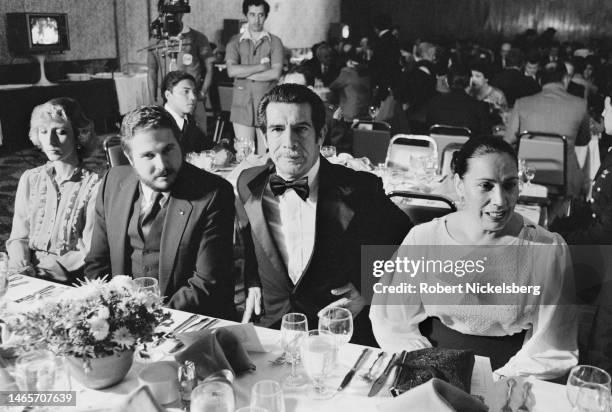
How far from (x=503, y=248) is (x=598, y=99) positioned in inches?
211

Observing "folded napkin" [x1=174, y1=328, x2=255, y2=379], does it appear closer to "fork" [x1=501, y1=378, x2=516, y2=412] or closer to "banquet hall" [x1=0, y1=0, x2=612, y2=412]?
"banquet hall" [x1=0, y1=0, x2=612, y2=412]

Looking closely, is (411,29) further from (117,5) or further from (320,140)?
(320,140)

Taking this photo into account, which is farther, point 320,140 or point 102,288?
point 320,140

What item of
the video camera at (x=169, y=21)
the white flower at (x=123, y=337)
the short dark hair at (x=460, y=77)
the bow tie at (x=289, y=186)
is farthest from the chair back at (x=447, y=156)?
the video camera at (x=169, y=21)

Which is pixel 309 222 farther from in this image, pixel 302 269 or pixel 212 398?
pixel 212 398

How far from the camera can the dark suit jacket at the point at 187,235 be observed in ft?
8.17

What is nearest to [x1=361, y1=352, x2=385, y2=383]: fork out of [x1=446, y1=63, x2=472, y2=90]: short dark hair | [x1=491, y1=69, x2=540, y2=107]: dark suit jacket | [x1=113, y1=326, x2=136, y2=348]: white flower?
[x1=113, y1=326, x2=136, y2=348]: white flower

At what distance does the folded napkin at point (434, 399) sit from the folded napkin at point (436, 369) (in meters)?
0.12

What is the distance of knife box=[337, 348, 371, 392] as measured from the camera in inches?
63.2

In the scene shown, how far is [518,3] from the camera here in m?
18.4

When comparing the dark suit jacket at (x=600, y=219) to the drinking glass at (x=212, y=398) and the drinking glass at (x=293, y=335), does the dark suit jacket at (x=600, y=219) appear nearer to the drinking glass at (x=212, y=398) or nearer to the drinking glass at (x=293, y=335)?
the drinking glass at (x=293, y=335)

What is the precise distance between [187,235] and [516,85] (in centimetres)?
538

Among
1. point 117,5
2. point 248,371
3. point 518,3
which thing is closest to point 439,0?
point 518,3

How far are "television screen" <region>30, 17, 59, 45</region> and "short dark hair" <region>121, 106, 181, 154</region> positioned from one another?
712 cm
